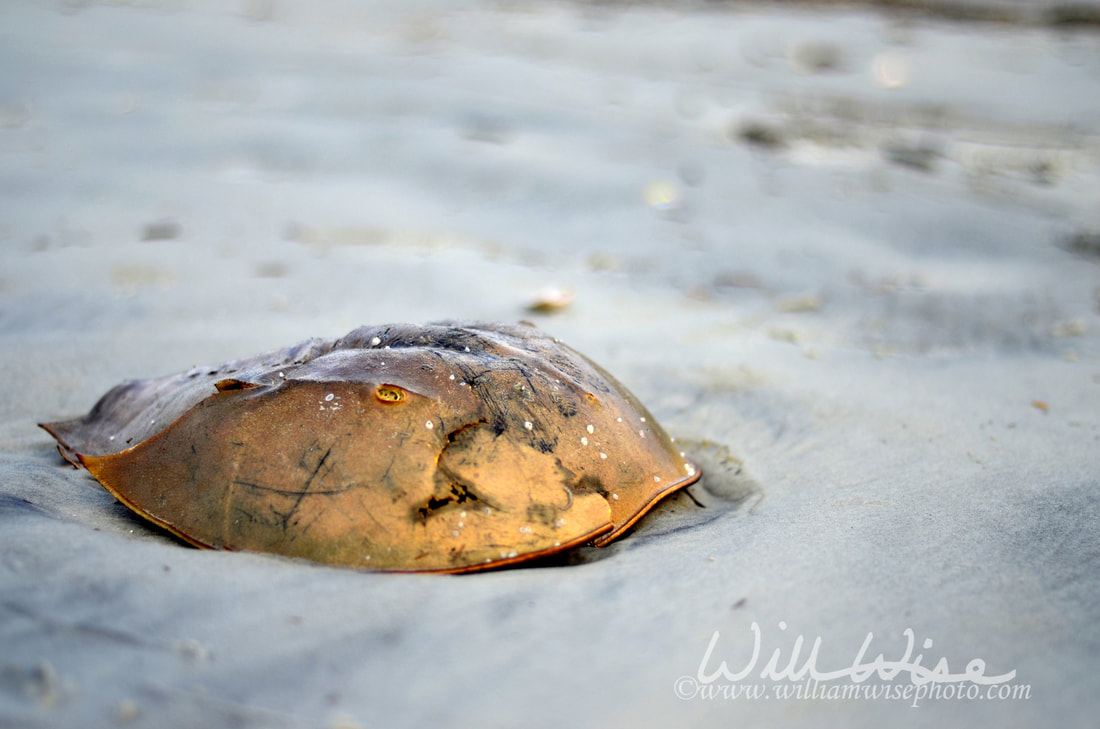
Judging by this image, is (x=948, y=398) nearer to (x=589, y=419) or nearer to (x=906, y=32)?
(x=589, y=419)

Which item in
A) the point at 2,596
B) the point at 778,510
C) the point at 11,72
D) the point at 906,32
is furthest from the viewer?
the point at 906,32

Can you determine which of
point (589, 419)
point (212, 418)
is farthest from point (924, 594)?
point (212, 418)
